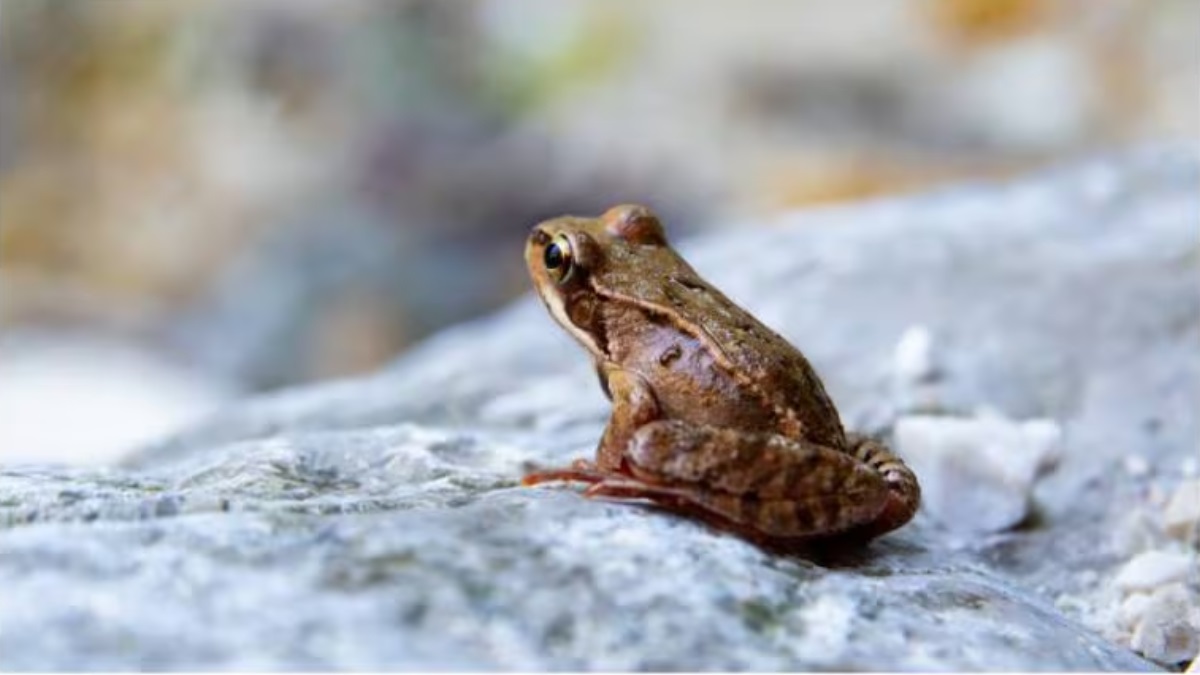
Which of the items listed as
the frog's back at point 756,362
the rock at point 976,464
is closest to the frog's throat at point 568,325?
the frog's back at point 756,362

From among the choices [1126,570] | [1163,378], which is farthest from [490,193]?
[1126,570]

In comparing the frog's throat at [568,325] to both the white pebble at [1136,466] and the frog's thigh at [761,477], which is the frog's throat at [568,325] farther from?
the white pebble at [1136,466]

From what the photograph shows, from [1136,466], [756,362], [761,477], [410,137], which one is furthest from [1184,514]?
[410,137]

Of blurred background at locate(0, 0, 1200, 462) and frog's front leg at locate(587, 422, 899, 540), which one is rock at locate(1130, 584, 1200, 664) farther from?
blurred background at locate(0, 0, 1200, 462)

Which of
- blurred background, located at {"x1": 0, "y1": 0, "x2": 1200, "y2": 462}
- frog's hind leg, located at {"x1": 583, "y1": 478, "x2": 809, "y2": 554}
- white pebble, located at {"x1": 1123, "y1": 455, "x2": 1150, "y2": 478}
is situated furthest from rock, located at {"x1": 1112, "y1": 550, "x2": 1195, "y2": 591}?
blurred background, located at {"x1": 0, "y1": 0, "x2": 1200, "y2": 462}

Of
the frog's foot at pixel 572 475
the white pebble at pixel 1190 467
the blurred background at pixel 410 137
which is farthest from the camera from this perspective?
the blurred background at pixel 410 137

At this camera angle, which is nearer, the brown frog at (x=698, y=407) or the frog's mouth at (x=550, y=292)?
the brown frog at (x=698, y=407)

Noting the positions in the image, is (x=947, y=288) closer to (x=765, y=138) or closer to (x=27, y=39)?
(x=765, y=138)
